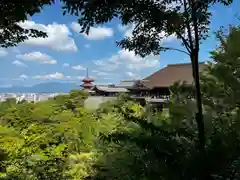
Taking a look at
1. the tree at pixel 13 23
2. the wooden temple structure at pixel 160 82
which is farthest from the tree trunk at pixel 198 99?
the wooden temple structure at pixel 160 82

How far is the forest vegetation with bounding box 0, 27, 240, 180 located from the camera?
8.00 ft

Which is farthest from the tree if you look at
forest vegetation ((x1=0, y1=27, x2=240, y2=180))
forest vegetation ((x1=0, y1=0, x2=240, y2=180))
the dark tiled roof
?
the dark tiled roof

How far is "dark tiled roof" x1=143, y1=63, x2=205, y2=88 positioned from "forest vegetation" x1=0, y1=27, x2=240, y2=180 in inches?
298

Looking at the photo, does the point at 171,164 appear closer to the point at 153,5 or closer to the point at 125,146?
the point at 125,146

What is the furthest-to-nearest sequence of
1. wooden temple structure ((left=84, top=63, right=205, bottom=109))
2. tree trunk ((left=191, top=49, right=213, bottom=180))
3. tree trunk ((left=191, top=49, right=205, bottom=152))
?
wooden temple structure ((left=84, top=63, right=205, bottom=109)), tree trunk ((left=191, top=49, right=205, bottom=152)), tree trunk ((left=191, top=49, right=213, bottom=180))

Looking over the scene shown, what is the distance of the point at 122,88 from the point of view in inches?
760

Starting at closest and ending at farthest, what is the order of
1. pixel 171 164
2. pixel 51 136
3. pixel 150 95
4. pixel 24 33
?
1. pixel 24 33
2. pixel 171 164
3. pixel 51 136
4. pixel 150 95

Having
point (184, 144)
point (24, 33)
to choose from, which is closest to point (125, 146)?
point (184, 144)

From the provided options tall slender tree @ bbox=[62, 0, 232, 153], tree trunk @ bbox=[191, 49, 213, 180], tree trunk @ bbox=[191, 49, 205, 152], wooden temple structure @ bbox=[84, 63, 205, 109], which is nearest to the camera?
tall slender tree @ bbox=[62, 0, 232, 153]

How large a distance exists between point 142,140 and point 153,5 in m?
1.39

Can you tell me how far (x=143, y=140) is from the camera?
2705 millimetres

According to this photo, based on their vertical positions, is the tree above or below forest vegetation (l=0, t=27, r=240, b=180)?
above

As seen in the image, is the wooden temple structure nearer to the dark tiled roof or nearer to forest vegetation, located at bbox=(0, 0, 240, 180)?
the dark tiled roof

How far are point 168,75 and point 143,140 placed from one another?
42.4ft
